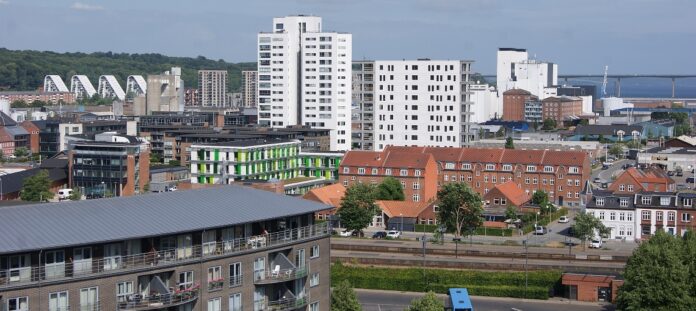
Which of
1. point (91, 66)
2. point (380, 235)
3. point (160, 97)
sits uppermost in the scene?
point (91, 66)

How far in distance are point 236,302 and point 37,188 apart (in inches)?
785

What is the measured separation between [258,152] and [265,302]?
2096 cm

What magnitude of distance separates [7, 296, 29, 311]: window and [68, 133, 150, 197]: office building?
21884mm

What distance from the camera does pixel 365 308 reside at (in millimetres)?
18828

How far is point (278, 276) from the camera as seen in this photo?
1186 centimetres

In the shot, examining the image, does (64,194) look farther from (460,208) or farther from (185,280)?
(185,280)

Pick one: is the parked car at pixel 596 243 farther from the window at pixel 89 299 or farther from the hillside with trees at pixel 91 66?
the hillside with trees at pixel 91 66

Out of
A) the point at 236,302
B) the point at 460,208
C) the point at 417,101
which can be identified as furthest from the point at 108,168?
the point at 236,302

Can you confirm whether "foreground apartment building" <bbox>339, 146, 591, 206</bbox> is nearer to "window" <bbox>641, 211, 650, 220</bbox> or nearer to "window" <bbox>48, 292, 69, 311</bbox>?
"window" <bbox>641, 211, 650, 220</bbox>

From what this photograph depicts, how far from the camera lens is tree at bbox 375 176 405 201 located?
3061cm

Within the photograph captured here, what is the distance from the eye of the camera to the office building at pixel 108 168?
31.9 m

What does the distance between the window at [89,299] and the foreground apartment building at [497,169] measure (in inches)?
897

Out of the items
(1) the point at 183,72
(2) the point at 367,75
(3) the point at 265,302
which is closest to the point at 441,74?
(2) the point at 367,75

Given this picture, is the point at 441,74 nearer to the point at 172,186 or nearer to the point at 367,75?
the point at 367,75
